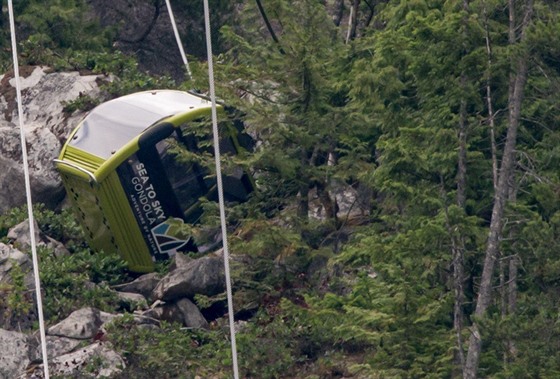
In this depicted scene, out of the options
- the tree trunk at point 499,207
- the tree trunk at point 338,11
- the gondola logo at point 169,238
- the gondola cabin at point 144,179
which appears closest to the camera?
the tree trunk at point 499,207

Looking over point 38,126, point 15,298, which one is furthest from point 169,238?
point 38,126

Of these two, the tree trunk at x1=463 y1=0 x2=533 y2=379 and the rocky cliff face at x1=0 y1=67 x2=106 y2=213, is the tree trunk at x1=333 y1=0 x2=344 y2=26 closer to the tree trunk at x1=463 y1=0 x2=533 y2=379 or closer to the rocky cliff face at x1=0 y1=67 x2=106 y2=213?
the rocky cliff face at x1=0 y1=67 x2=106 y2=213

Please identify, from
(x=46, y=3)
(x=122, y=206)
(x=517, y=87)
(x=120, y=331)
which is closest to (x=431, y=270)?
(x=517, y=87)

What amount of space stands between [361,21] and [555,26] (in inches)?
328

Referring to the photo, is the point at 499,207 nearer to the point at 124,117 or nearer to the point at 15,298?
the point at 15,298

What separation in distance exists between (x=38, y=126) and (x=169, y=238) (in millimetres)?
3097

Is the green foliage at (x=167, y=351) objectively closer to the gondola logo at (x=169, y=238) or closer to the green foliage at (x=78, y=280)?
the green foliage at (x=78, y=280)

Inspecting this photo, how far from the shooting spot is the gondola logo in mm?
18859

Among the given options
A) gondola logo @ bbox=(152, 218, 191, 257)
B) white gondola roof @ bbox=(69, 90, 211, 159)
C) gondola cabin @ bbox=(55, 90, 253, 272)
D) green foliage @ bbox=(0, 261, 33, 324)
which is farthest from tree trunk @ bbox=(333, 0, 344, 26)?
green foliage @ bbox=(0, 261, 33, 324)

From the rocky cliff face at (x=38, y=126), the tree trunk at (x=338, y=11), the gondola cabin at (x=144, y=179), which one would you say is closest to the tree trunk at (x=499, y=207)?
the gondola cabin at (x=144, y=179)

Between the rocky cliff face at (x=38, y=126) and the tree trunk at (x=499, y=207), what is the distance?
775cm

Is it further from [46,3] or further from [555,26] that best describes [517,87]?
[46,3]

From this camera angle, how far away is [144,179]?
1861 centimetres

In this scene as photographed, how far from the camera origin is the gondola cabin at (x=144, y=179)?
60.9 feet
